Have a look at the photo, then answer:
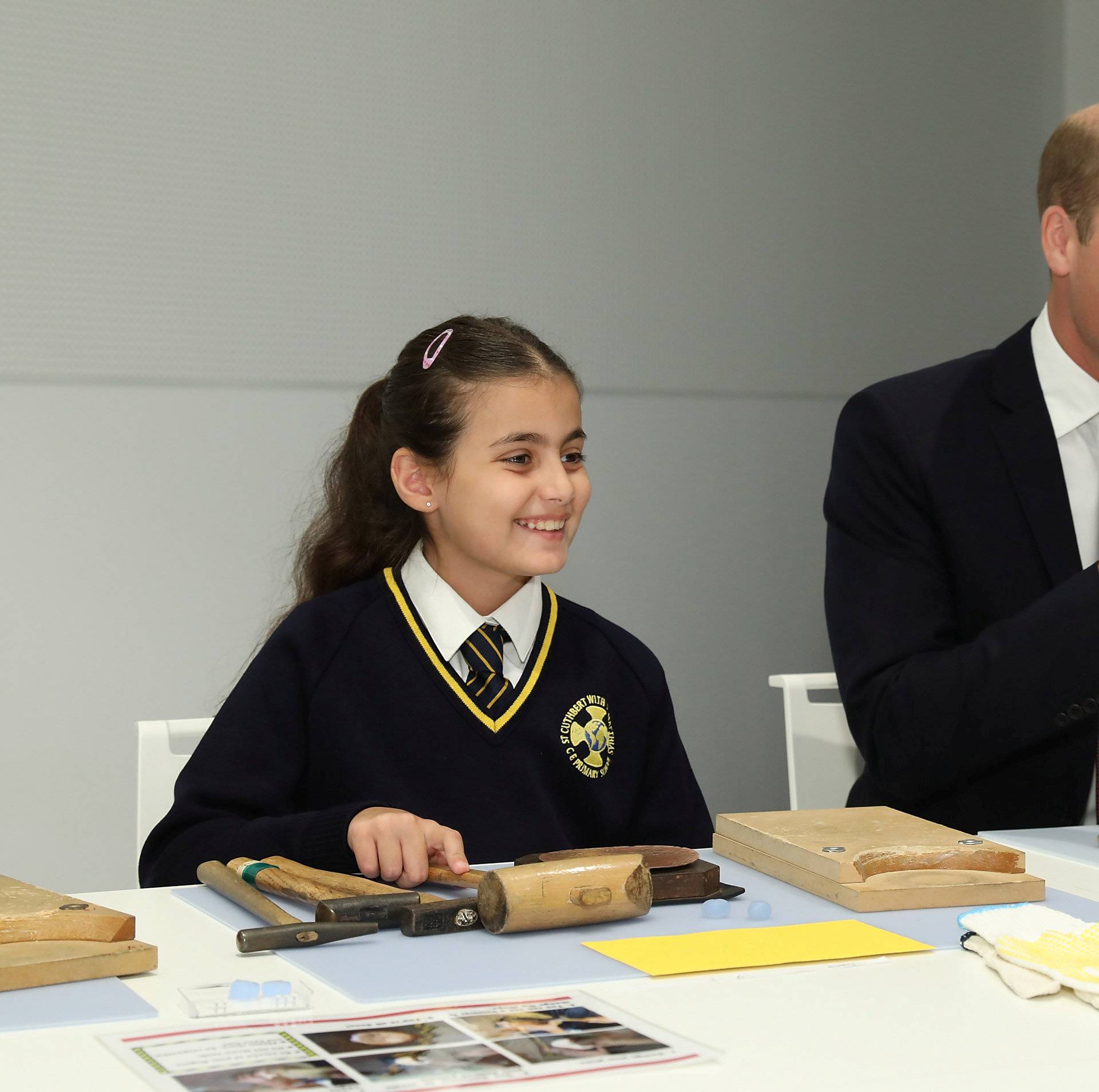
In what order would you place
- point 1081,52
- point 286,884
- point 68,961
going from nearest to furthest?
point 68,961, point 286,884, point 1081,52

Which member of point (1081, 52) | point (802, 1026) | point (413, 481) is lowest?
point (802, 1026)

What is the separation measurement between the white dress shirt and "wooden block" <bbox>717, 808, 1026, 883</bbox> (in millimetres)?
609

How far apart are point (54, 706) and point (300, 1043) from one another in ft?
7.36

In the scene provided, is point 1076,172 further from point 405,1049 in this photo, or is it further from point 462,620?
point 405,1049

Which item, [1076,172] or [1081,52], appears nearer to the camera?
[1076,172]

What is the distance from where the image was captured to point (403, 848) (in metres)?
1.29

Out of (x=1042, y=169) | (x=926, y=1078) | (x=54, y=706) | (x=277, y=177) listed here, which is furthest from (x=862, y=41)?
(x=926, y=1078)

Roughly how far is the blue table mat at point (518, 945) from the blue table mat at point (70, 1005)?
0.10 metres

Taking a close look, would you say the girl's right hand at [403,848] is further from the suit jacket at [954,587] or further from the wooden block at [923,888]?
the suit jacket at [954,587]

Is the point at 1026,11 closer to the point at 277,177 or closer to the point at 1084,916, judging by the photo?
the point at 277,177

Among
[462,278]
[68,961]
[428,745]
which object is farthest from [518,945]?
[462,278]

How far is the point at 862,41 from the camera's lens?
3697mm

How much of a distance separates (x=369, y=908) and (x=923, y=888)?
47cm

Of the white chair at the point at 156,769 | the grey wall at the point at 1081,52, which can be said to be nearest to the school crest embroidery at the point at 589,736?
the white chair at the point at 156,769
